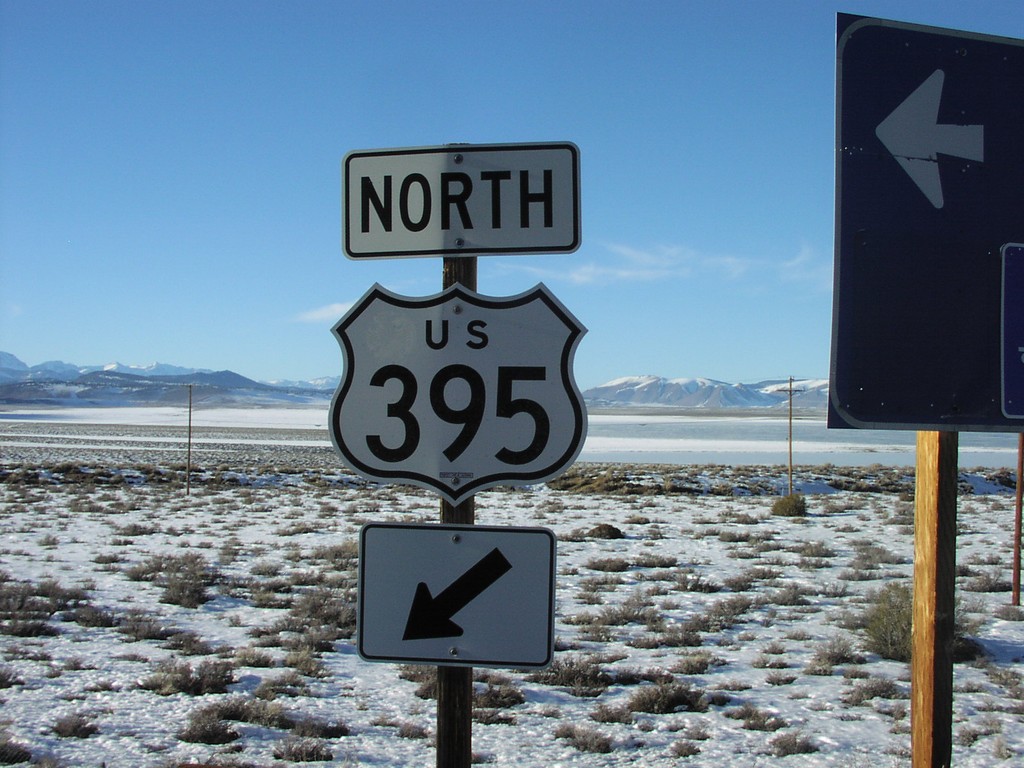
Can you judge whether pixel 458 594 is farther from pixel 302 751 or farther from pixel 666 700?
pixel 666 700

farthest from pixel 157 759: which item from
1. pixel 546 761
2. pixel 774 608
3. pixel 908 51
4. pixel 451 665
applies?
pixel 774 608

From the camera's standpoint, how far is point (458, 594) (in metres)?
2.68

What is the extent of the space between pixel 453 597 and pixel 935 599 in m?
1.58

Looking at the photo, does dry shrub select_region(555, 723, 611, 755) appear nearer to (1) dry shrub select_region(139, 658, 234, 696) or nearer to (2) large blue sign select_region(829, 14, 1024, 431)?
(1) dry shrub select_region(139, 658, 234, 696)

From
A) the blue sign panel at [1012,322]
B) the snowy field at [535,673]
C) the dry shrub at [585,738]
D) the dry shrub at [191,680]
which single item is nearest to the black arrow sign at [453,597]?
the blue sign panel at [1012,322]

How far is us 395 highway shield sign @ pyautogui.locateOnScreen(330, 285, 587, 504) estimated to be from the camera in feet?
8.79

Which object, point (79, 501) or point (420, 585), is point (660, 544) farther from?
point (79, 501)

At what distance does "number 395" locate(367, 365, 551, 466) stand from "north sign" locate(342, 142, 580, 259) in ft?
1.40

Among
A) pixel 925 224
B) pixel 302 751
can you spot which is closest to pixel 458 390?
pixel 925 224

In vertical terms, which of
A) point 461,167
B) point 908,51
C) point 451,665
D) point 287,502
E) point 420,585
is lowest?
point 287,502

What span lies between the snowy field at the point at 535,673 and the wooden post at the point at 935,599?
12.0 ft

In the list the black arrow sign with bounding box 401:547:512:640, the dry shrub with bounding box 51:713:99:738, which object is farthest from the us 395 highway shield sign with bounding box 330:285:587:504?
the dry shrub with bounding box 51:713:99:738

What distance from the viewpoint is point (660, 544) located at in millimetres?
17219

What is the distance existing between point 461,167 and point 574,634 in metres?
8.01
